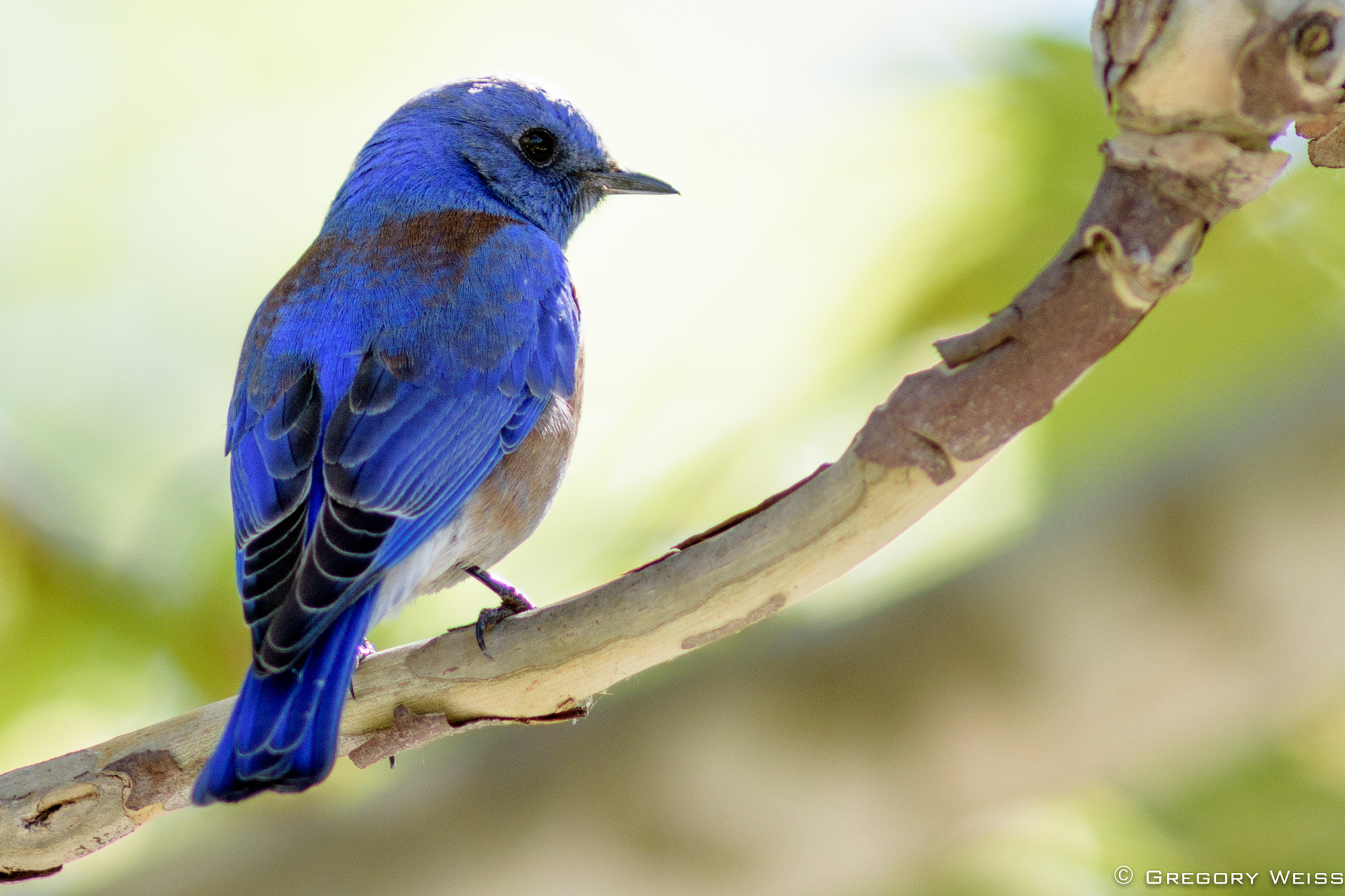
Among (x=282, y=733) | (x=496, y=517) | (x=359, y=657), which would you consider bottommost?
(x=282, y=733)

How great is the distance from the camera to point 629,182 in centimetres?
425

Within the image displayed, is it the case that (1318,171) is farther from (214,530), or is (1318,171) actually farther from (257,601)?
(214,530)

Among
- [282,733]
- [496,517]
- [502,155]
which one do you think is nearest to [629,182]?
[502,155]

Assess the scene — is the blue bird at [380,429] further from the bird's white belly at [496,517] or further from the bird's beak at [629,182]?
the bird's beak at [629,182]

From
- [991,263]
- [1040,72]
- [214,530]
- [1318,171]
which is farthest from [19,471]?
[1318,171]

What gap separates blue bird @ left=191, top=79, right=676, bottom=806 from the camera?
2.48 m

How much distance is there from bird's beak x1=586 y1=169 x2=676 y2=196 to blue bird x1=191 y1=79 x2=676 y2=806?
0.40 metres

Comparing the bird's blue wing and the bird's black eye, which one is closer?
the bird's blue wing

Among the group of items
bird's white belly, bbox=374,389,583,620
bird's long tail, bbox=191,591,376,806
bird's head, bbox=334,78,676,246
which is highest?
bird's head, bbox=334,78,676,246

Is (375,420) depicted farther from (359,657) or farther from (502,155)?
(502,155)

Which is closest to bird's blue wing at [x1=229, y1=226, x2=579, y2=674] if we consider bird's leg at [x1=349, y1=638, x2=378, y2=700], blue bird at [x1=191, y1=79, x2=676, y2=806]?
blue bird at [x1=191, y1=79, x2=676, y2=806]

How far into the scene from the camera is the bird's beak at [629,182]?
4.22 metres

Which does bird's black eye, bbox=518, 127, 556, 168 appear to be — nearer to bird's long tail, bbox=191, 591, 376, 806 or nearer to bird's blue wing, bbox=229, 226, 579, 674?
bird's blue wing, bbox=229, 226, 579, 674

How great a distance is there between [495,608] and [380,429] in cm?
56
